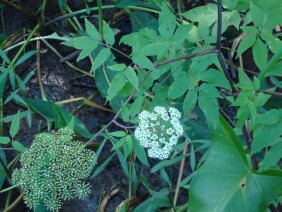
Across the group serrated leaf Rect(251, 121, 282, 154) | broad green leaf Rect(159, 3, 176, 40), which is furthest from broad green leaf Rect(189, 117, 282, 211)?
broad green leaf Rect(159, 3, 176, 40)

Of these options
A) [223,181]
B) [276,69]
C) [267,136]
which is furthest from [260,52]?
[223,181]

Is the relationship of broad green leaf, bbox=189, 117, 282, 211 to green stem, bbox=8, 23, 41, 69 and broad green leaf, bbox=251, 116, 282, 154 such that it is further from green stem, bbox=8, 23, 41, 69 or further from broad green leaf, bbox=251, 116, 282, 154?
green stem, bbox=8, 23, 41, 69

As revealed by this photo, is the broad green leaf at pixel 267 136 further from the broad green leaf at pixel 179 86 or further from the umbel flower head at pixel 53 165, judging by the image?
the umbel flower head at pixel 53 165

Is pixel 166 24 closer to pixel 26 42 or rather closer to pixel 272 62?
pixel 272 62

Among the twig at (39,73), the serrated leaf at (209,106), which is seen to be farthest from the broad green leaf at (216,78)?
A: the twig at (39,73)

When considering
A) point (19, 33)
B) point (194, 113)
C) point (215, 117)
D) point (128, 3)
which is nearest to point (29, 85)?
point (19, 33)

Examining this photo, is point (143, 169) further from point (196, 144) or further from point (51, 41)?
point (51, 41)
